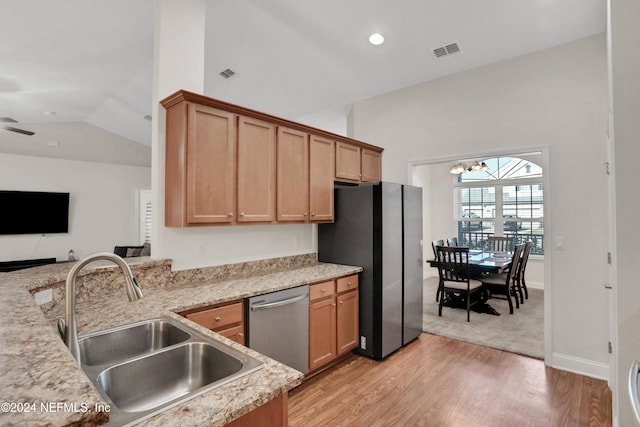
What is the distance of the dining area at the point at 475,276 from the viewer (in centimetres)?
431

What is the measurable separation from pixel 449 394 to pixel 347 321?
3.39 feet

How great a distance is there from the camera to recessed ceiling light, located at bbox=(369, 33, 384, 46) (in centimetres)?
325

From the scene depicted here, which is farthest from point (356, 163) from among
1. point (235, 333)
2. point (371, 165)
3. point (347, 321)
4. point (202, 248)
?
point (235, 333)

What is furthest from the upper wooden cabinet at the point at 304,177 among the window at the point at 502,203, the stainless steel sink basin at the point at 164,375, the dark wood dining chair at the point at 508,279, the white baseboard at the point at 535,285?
the white baseboard at the point at 535,285

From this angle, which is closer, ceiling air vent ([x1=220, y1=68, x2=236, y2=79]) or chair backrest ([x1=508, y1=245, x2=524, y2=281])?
ceiling air vent ([x1=220, y1=68, x2=236, y2=79])

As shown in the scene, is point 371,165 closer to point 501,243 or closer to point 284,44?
point 284,44

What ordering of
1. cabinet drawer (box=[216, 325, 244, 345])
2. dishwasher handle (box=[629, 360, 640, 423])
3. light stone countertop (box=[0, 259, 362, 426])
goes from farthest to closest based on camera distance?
1. cabinet drawer (box=[216, 325, 244, 345])
2. dishwasher handle (box=[629, 360, 640, 423])
3. light stone countertop (box=[0, 259, 362, 426])

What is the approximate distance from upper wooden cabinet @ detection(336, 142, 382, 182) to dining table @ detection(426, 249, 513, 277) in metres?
1.64

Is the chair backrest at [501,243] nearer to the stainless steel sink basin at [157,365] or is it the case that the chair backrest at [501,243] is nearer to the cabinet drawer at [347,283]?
the cabinet drawer at [347,283]

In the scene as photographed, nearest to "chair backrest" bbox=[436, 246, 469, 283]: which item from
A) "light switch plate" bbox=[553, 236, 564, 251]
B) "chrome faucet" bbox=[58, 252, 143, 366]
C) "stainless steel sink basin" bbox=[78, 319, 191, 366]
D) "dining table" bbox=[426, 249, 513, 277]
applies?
"dining table" bbox=[426, 249, 513, 277]

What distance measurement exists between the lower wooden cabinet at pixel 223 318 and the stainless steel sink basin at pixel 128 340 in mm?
316

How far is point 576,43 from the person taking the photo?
2.99m

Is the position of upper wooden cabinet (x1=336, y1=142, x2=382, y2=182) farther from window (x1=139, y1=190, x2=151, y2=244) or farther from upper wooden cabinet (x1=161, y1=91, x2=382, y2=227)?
window (x1=139, y1=190, x2=151, y2=244)

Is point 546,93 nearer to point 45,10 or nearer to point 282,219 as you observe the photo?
point 282,219
